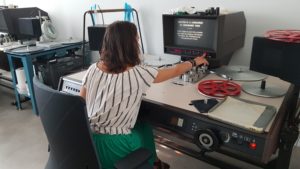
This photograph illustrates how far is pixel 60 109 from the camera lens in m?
0.91

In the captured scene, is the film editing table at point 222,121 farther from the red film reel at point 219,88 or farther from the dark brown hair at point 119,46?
the dark brown hair at point 119,46

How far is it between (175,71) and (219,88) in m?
0.27

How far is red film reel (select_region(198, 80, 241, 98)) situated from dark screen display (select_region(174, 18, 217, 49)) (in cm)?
25

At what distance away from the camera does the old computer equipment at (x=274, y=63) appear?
1.25 meters

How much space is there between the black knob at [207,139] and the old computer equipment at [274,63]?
0.43 metres

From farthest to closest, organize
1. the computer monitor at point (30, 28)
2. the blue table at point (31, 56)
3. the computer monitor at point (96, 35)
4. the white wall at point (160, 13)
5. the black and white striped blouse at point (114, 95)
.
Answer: the computer monitor at point (30, 28) < the blue table at point (31, 56) < the computer monitor at point (96, 35) < the white wall at point (160, 13) < the black and white striped blouse at point (114, 95)

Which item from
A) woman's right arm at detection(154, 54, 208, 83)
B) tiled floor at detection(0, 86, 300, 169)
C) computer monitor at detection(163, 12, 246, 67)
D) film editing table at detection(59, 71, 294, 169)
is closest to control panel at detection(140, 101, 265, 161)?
film editing table at detection(59, 71, 294, 169)

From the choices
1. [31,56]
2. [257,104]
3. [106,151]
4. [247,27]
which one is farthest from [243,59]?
[31,56]

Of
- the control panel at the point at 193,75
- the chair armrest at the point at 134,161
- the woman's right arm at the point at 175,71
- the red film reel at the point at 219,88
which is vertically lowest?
the chair armrest at the point at 134,161

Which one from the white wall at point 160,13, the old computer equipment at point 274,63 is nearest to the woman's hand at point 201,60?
the old computer equipment at point 274,63

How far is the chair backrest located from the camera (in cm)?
89

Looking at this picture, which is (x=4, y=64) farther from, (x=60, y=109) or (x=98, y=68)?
(x=60, y=109)

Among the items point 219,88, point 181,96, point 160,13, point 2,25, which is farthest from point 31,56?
point 219,88

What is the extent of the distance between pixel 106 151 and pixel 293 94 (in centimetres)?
101
